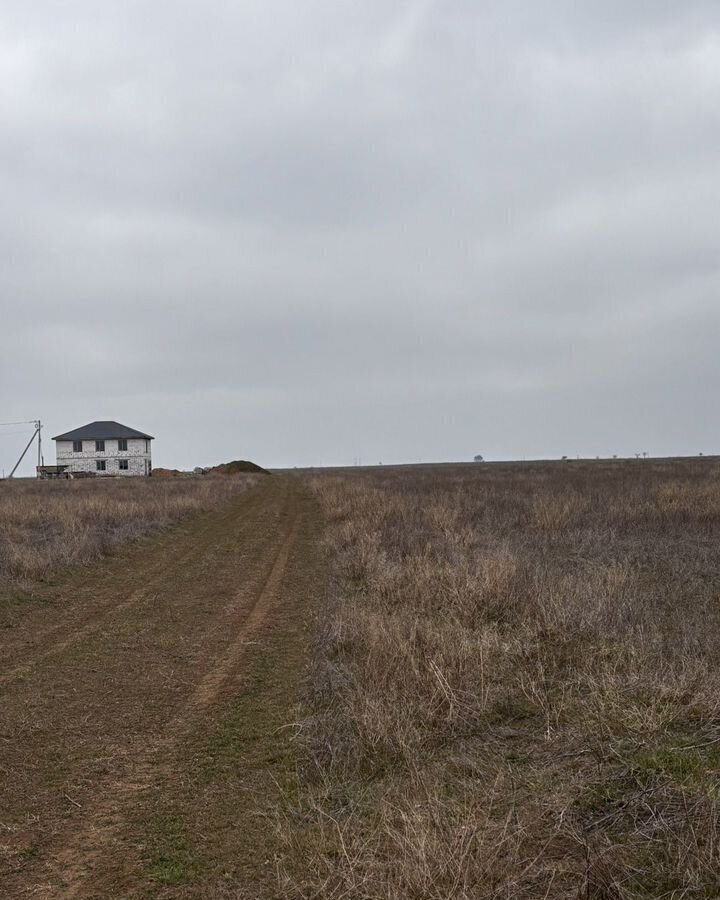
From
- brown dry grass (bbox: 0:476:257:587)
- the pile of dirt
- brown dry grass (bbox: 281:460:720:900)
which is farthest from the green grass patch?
the pile of dirt

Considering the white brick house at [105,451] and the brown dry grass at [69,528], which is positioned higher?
the white brick house at [105,451]

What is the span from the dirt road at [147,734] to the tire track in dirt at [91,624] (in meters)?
0.04

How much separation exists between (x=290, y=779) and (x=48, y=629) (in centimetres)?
540

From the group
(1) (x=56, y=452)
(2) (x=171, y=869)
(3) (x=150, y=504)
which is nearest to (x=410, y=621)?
(2) (x=171, y=869)

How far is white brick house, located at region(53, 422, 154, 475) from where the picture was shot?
72562mm

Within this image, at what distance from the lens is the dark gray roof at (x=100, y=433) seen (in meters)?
73.1

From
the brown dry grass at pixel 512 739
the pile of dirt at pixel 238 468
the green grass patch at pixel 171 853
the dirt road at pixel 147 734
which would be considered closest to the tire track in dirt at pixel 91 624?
the dirt road at pixel 147 734

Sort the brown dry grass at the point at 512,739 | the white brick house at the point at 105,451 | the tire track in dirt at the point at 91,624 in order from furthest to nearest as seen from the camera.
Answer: the white brick house at the point at 105,451
the tire track in dirt at the point at 91,624
the brown dry grass at the point at 512,739

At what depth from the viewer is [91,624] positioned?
894 cm

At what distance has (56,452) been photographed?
2923 inches

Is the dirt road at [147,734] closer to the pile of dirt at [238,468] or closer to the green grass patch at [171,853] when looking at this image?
the green grass patch at [171,853]

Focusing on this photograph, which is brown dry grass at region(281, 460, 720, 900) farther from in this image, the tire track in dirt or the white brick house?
the white brick house

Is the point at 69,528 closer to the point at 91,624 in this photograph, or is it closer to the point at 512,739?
the point at 91,624

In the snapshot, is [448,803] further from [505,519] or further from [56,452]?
[56,452]
